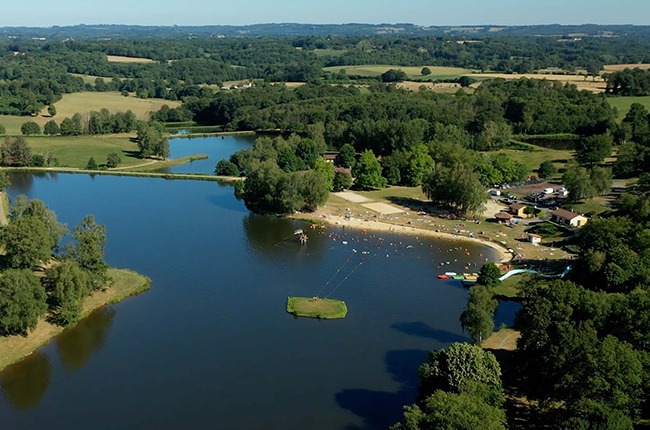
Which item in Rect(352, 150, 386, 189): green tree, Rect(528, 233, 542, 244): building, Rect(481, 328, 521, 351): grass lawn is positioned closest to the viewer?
Rect(481, 328, 521, 351): grass lawn

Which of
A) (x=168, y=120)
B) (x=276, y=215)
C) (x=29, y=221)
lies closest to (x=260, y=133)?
(x=168, y=120)

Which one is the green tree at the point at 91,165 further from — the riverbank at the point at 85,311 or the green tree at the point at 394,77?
the green tree at the point at 394,77

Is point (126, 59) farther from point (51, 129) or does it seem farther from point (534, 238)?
point (534, 238)

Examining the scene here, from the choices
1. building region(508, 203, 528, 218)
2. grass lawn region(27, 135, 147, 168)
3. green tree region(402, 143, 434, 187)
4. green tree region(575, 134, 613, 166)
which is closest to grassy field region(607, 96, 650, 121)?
green tree region(575, 134, 613, 166)

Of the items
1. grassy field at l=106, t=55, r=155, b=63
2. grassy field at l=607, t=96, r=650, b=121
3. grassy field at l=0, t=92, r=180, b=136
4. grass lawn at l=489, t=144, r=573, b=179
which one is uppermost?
grassy field at l=106, t=55, r=155, b=63

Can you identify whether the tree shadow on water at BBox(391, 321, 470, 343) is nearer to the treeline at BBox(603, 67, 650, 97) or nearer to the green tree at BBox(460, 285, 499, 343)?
the green tree at BBox(460, 285, 499, 343)

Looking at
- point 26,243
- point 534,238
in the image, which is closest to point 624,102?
point 534,238

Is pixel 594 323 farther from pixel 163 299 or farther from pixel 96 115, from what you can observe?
pixel 96 115
